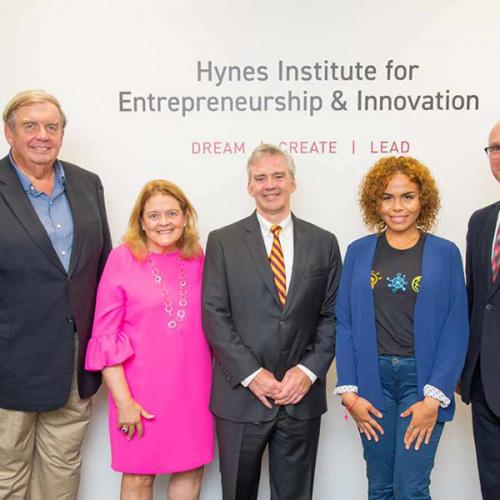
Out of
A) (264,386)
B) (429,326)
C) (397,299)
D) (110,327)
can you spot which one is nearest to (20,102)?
(110,327)

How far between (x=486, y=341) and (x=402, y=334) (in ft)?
1.04

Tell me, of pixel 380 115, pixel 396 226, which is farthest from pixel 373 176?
pixel 380 115

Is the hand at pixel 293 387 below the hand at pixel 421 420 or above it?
above

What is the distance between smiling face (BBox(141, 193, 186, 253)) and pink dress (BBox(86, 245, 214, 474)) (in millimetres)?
94

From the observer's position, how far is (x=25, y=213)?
7.48 feet

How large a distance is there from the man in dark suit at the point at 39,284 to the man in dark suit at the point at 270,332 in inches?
22.1

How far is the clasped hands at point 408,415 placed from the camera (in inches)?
82.4

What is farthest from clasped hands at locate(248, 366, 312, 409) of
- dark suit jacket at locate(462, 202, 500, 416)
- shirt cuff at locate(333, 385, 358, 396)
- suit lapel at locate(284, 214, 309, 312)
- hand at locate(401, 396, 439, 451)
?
dark suit jacket at locate(462, 202, 500, 416)

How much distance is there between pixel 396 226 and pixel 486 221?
38 centimetres

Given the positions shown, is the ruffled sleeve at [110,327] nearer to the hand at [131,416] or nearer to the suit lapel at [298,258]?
the hand at [131,416]

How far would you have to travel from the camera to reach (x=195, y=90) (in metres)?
2.90

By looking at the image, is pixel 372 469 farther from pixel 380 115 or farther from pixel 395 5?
pixel 395 5

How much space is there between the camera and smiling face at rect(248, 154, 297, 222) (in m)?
2.29

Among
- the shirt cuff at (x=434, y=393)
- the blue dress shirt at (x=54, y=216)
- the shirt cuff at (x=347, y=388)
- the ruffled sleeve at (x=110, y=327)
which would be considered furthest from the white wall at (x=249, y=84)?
the shirt cuff at (x=434, y=393)
